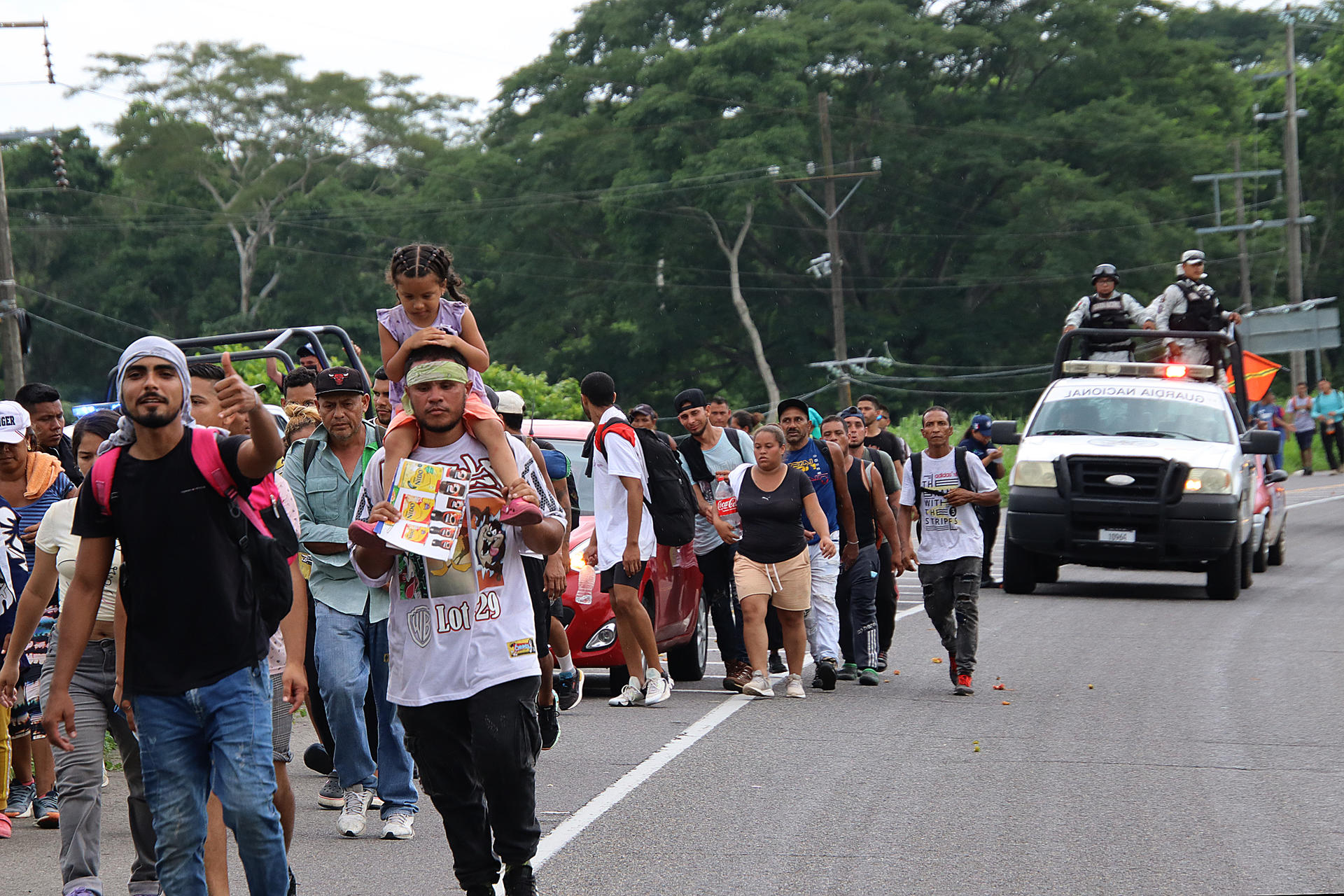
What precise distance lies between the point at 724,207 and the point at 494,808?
1756 inches

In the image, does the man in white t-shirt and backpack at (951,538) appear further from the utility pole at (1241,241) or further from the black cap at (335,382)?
the utility pole at (1241,241)

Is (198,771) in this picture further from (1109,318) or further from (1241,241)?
(1241,241)

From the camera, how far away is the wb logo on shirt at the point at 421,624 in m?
5.34

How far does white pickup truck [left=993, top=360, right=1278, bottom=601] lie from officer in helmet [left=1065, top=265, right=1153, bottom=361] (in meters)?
1.03

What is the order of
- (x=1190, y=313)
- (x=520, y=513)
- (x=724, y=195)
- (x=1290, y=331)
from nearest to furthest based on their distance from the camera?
(x=520, y=513) → (x=1190, y=313) → (x=1290, y=331) → (x=724, y=195)

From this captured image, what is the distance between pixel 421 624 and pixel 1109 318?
15966 millimetres

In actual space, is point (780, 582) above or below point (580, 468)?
below

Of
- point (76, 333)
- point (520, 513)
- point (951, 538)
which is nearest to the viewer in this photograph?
point (520, 513)

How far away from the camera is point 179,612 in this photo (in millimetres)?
4844

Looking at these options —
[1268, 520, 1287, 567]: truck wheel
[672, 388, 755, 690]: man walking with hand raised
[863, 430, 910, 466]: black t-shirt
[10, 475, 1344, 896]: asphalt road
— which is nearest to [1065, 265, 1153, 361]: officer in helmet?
[1268, 520, 1287, 567]: truck wheel

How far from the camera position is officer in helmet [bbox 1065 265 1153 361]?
19.9 metres

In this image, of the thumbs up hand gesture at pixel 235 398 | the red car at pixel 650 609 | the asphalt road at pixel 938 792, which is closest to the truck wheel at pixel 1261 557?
the asphalt road at pixel 938 792

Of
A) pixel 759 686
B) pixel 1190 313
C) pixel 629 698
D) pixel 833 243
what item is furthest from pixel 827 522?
pixel 833 243

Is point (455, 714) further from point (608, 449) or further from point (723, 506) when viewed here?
point (723, 506)
